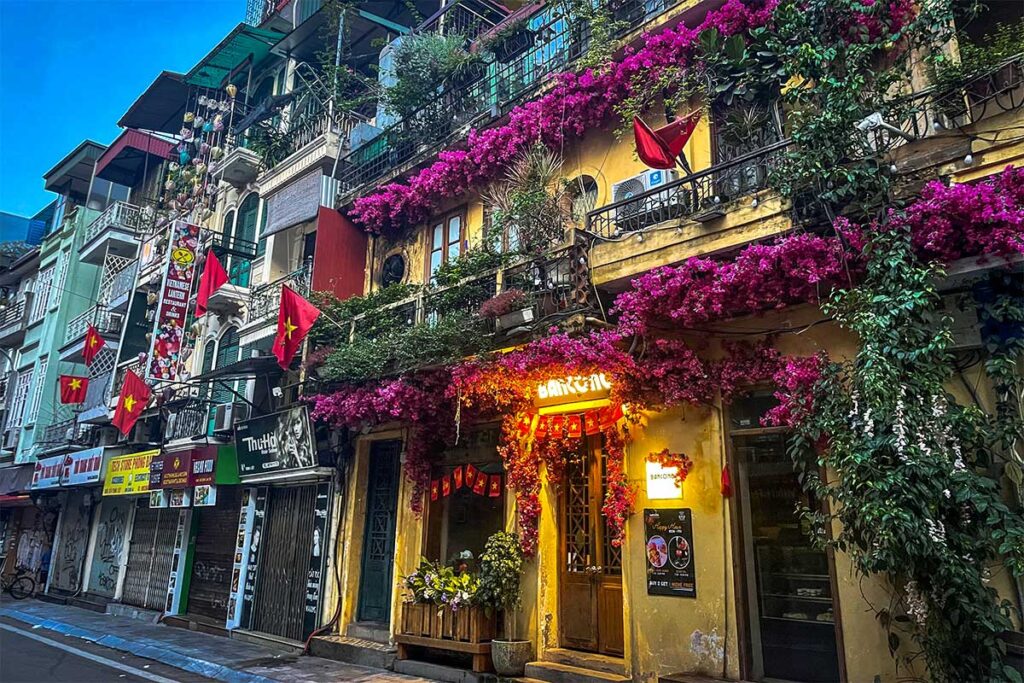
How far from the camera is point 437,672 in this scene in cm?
998

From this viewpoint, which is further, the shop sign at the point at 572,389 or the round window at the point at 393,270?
the round window at the point at 393,270

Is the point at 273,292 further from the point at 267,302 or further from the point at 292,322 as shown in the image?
the point at 292,322

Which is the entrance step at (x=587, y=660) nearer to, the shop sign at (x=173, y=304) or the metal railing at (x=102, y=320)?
the shop sign at (x=173, y=304)

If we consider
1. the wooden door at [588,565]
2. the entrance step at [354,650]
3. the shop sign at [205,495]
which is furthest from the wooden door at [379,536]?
the shop sign at [205,495]

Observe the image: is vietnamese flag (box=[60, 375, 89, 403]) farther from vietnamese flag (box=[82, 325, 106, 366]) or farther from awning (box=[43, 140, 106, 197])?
awning (box=[43, 140, 106, 197])

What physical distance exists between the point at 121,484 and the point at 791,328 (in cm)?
1863

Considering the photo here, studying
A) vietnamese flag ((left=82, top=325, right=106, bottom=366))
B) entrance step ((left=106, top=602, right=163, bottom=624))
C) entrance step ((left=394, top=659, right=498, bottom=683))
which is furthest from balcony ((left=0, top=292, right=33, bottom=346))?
entrance step ((left=394, top=659, right=498, bottom=683))

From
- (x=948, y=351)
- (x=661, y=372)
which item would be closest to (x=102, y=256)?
(x=661, y=372)

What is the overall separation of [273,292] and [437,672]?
10269 mm

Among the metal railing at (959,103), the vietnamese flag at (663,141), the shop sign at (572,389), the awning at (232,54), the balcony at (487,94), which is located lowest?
the shop sign at (572,389)

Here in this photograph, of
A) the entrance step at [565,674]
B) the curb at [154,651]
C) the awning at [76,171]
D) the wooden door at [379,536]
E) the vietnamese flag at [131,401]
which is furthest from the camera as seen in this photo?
the awning at [76,171]

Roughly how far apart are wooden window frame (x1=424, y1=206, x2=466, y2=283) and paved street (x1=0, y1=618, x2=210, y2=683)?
863cm

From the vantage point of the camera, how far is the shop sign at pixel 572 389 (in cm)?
960

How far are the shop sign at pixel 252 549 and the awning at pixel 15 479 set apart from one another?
13.9 m
